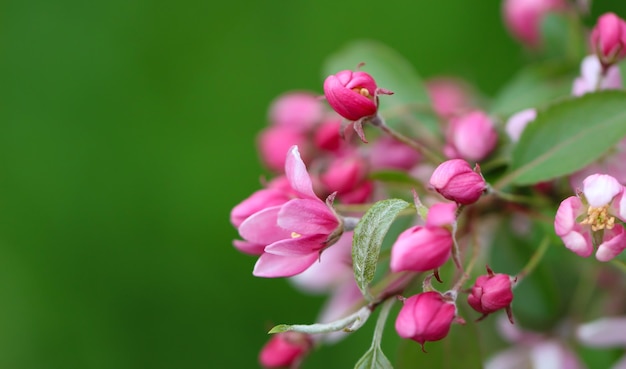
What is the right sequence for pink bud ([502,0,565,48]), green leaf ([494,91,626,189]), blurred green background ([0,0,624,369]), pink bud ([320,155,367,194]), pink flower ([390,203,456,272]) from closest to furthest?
1. pink flower ([390,203,456,272])
2. green leaf ([494,91,626,189])
3. pink bud ([320,155,367,194])
4. pink bud ([502,0,565,48])
5. blurred green background ([0,0,624,369])

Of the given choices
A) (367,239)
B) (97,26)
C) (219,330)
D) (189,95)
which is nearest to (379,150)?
(367,239)

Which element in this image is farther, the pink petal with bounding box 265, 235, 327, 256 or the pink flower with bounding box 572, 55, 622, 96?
the pink flower with bounding box 572, 55, 622, 96

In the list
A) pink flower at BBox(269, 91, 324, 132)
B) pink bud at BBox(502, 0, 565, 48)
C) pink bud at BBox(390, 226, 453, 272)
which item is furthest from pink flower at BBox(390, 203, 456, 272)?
pink bud at BBox(502, 0, 565, 48)

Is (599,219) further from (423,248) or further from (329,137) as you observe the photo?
→ (329,137)

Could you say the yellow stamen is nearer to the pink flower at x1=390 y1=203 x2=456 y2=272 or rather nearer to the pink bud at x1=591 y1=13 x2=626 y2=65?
the pink flower at x1=390 y1=203 x2=456 y2=272

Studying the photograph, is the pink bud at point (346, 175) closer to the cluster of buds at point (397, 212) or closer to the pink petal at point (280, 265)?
the cluster of buds at point (397, 212)

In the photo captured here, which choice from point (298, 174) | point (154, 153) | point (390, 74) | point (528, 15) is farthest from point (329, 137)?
point (154, 153)
